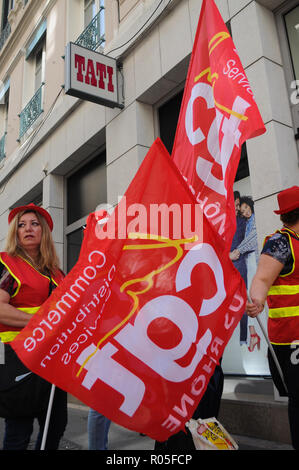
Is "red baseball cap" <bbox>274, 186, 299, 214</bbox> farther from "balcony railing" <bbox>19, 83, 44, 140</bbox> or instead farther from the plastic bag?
"balcony railing" <bbox>19, 83, 44, 140</bbox>

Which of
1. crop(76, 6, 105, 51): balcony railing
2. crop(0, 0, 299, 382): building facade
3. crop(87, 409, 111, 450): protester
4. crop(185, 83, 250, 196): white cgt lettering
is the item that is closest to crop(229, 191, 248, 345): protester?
crop(0, 0, 299, 382): building facade

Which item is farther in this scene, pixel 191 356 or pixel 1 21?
pixel 1 21

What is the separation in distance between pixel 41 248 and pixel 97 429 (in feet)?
5.15

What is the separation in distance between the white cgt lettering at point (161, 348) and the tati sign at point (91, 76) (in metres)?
5.26

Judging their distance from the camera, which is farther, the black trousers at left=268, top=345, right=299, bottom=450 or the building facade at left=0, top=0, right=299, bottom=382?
the building facade at left=0, top=0, right=299, bottom=382

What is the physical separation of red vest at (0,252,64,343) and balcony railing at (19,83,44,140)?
28.4 feet

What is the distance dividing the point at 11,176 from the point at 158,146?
10.7m

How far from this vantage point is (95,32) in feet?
26.5

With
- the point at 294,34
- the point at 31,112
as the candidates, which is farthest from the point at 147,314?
the point at 31,112

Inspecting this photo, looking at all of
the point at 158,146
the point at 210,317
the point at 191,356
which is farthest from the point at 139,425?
the point at 158,146

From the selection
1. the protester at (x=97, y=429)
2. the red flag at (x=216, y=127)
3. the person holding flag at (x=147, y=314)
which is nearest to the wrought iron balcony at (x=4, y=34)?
the red flag at (x=216, y=127)

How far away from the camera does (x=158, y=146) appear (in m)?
1.92

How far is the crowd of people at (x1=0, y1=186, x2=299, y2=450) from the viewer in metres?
2.01

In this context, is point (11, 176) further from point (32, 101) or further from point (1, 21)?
point (1, 21)
